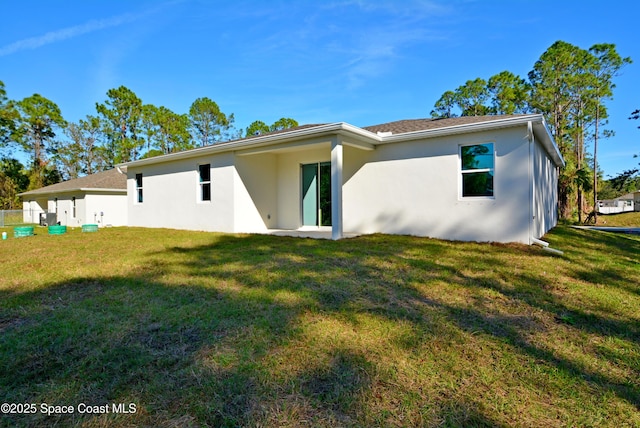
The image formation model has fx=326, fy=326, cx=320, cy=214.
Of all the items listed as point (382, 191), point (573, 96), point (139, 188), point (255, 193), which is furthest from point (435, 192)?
point (573, 96)

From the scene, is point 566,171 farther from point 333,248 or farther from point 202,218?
point 202,218

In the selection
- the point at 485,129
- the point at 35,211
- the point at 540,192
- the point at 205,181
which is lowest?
the point at 35,211

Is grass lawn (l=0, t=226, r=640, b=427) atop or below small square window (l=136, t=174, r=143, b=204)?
below

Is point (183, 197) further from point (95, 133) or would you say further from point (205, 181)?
point (95, 133)

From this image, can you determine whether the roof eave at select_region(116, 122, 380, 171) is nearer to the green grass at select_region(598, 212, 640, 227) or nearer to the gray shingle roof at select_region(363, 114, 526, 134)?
the gray shingle roof at select_region(363, 114, 526, 134)

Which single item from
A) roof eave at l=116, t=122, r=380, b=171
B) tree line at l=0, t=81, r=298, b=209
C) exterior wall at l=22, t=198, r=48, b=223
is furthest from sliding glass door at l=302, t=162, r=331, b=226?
tree line at l=0, t=81, r=298, b=209

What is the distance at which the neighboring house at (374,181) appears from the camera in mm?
7621

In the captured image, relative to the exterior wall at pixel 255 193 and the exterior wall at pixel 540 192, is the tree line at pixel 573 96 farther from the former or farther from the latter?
the exterior wall at pixel 255 193

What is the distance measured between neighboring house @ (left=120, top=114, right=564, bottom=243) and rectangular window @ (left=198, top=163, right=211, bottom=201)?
1.4 inches

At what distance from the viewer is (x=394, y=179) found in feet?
30.2

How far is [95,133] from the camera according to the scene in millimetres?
35281

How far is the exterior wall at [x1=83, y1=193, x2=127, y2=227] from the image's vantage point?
18.9 meters

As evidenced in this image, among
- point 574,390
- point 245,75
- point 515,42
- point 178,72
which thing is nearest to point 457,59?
point 515,42

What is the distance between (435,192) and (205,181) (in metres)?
7.86
